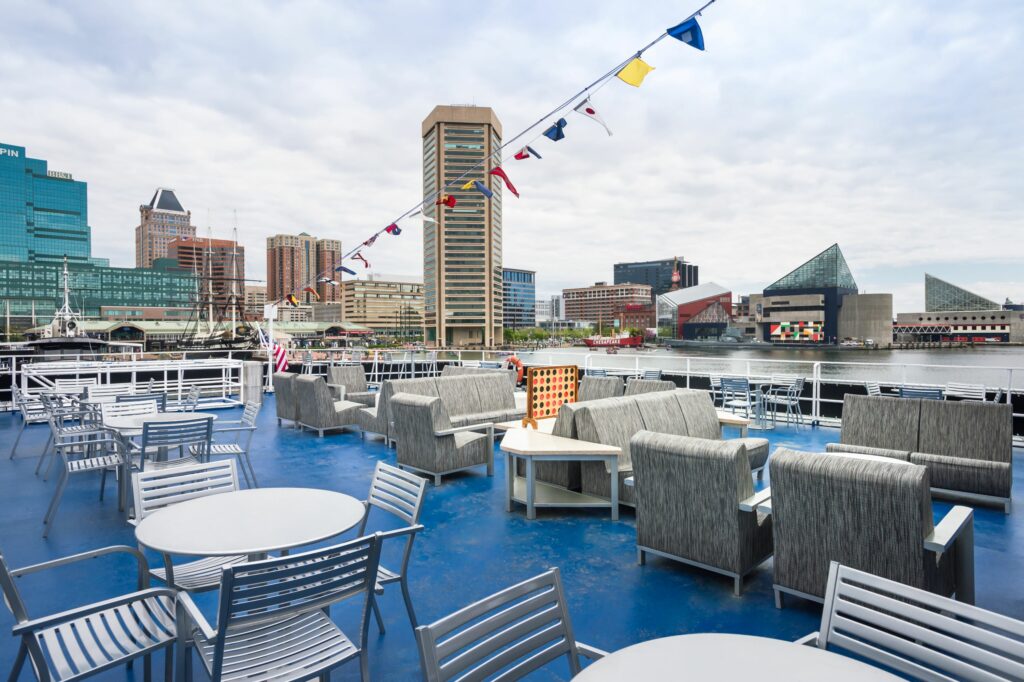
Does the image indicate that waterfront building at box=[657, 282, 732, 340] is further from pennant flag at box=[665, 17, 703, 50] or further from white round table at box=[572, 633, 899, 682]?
white round table at box=[572, 633, 899, 682]

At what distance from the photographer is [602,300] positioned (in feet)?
360

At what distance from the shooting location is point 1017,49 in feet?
29.5

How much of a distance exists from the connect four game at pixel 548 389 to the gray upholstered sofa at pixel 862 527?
266 centimetres

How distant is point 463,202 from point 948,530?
13.8 meters

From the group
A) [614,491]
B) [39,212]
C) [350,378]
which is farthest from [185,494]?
[39,212]

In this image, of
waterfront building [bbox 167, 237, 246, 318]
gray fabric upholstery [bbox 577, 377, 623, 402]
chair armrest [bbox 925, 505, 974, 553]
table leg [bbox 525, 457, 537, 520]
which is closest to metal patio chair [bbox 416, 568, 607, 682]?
chair armrest [bbox 925, 505, 974, 553]

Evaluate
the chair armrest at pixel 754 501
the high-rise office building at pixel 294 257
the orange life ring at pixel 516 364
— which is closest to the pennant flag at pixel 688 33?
the chair armrest at pixel 754 501

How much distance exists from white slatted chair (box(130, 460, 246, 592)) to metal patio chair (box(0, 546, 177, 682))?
0.24 m

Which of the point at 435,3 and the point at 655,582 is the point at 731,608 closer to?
the point at 655,582

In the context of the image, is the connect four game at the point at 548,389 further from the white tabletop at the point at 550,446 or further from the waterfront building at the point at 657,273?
the waterfront building at the point at 657,273

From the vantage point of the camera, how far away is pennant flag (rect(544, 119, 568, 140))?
21.5 ft

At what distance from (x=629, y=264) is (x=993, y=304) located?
295 feet

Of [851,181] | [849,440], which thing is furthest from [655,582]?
[851,181]

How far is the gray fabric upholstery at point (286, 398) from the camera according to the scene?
8219 mm
